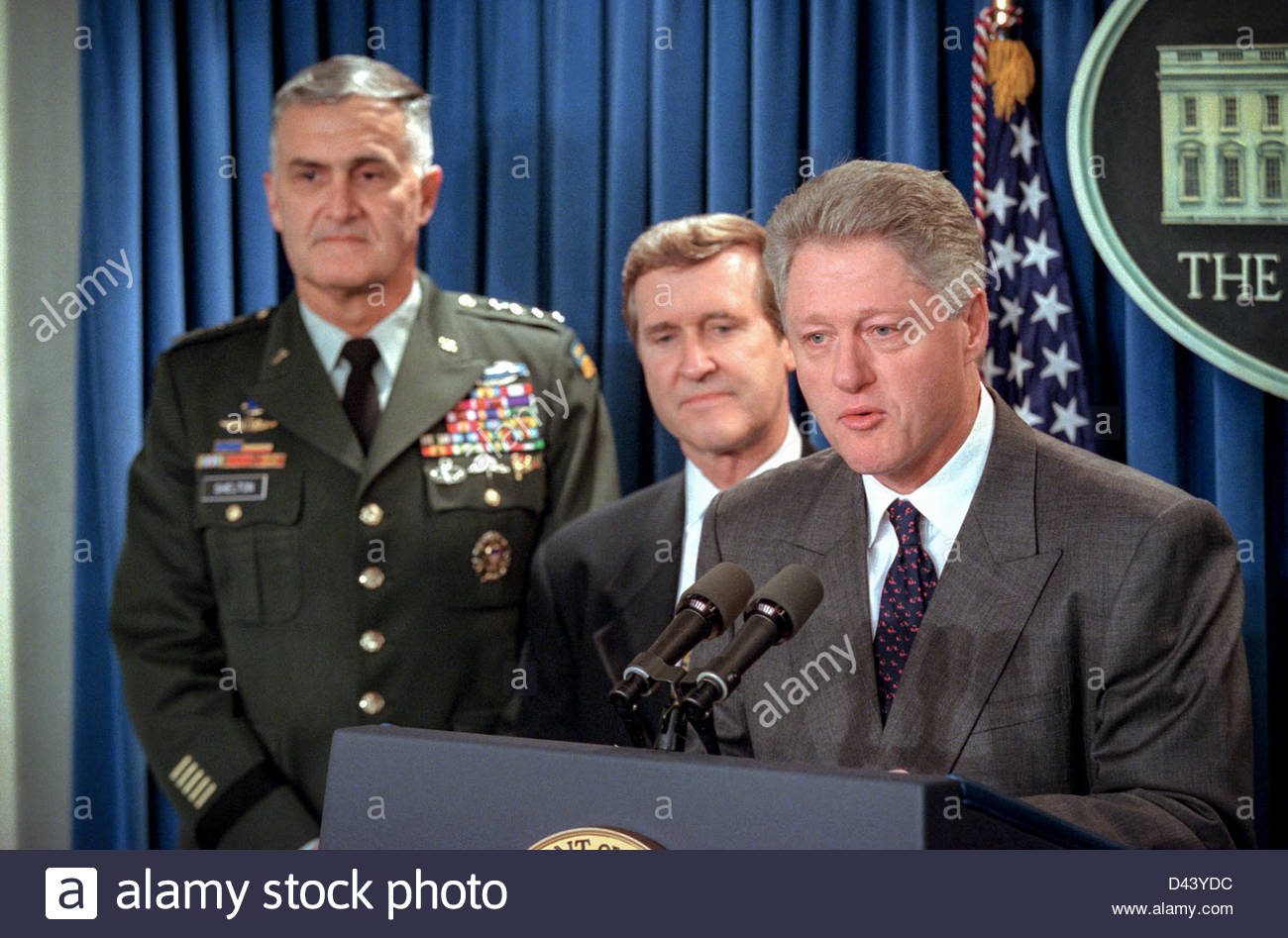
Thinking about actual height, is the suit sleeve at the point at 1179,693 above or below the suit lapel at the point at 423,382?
below

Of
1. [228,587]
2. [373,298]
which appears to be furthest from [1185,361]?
[228,587]

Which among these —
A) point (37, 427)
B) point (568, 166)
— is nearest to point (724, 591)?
point (568, 166)

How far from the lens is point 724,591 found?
1.50 metres

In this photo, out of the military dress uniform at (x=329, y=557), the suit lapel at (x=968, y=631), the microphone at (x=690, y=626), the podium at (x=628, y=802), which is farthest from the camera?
the military dress uniform at (x=329, y=557)

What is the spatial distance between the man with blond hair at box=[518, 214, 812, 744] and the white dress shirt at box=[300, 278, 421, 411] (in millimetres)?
484

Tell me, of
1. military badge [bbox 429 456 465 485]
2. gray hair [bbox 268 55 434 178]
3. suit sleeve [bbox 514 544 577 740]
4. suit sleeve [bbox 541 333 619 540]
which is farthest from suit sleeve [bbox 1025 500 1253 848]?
gray hair [bbox 268 55 434 178]

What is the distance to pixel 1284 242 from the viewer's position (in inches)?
112

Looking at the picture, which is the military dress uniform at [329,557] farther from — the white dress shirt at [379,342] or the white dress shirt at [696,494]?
the white dress shirt at [696,494]

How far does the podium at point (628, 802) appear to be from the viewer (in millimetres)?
1166

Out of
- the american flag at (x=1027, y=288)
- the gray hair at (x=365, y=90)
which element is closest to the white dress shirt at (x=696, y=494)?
the american flag at (x=1027, y=288)

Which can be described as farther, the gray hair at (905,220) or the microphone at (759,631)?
the gray hair at (905,220)

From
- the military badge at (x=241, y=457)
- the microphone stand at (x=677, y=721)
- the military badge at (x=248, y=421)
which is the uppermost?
the military badge at (x=248, y=421)

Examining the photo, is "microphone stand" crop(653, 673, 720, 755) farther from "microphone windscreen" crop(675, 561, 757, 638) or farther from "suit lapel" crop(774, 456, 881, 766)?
"suit lapel" crop(774, 456, 881, 766)

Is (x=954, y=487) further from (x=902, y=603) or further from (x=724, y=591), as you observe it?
(x=724, y=591)
